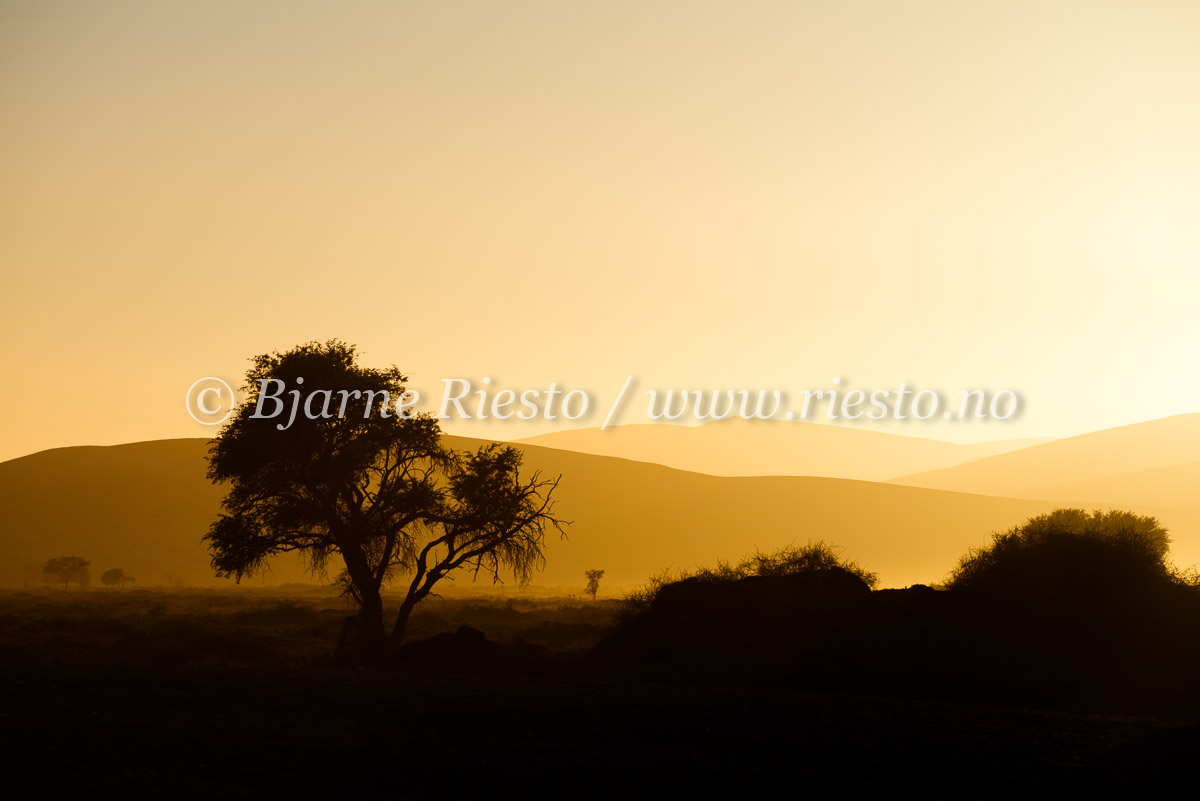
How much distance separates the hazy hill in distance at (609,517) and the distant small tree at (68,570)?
9.59 metres

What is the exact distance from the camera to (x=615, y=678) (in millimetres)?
23375

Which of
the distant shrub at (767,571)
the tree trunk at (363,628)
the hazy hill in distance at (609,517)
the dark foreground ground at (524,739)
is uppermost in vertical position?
the hazy hill in distance at (609,517)

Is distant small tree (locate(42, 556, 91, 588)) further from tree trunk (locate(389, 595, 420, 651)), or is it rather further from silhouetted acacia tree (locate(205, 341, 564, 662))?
tree trunk (locate(389, 595, 420, 651))

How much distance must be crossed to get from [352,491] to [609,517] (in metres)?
129

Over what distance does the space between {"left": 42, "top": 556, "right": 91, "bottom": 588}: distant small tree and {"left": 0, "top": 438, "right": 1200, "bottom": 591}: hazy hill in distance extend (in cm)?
959

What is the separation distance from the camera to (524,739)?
14.9m

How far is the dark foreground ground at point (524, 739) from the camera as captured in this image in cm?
1222

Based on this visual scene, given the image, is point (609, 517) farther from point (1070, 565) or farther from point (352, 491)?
point (1070, 565)

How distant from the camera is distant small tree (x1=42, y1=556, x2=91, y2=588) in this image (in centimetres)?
8888

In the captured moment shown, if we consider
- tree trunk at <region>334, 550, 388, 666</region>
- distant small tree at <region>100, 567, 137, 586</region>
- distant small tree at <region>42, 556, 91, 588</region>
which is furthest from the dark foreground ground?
distant small tree at <region>42, 556, 91, 588</region>

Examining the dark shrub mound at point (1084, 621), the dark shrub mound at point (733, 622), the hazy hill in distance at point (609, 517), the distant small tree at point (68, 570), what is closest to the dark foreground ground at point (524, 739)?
the dark shrub mound at point (733, 622)

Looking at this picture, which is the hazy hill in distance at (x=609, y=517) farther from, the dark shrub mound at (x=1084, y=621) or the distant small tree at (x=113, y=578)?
the dark shrub mound at (x=1084, y=621)

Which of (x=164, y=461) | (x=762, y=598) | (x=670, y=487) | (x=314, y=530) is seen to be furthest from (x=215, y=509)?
(x=762, y=598)

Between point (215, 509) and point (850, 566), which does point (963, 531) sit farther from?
point (850, 566)
